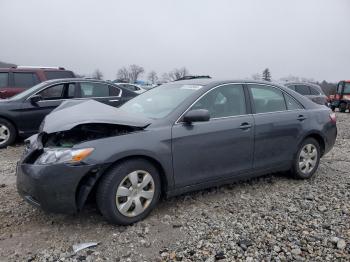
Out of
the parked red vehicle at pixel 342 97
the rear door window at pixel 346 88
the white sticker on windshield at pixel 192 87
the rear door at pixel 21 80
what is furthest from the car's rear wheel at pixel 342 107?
the white sticker on windshield at pixel 192 87

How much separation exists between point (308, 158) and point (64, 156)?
3.51 m

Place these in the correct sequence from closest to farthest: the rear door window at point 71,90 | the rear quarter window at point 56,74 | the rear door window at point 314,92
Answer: the rear door window at point 71,90 → the rear quarter window at point 56,74 → the rear door window at point 314,92

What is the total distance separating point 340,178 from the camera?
16.3 feet

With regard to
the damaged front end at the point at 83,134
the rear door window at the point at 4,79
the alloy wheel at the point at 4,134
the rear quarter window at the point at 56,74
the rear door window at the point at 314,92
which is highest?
the rear quarter window at the point at 56,74

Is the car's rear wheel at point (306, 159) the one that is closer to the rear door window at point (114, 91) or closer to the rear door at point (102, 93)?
the rear door at point (102, 93)

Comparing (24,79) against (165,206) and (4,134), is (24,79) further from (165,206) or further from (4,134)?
(165,206)

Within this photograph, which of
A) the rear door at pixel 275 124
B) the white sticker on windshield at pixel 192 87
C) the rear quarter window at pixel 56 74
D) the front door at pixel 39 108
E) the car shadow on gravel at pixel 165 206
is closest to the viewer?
Result: the car shadow on gravel at pixel 165 206

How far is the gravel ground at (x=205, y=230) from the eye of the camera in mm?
2889

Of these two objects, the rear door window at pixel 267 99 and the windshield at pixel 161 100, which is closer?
the windshield at pixel 161 100

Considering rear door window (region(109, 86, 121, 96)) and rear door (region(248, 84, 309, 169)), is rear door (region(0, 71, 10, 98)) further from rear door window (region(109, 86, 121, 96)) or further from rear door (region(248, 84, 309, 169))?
rear door (region(248, 84, 309, 169))

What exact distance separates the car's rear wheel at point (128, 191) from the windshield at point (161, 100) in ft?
2.29

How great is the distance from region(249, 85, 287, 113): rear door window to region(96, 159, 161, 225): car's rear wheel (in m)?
1.79

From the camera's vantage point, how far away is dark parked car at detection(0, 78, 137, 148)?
22.8 feet

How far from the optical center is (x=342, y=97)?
20.8 metres
